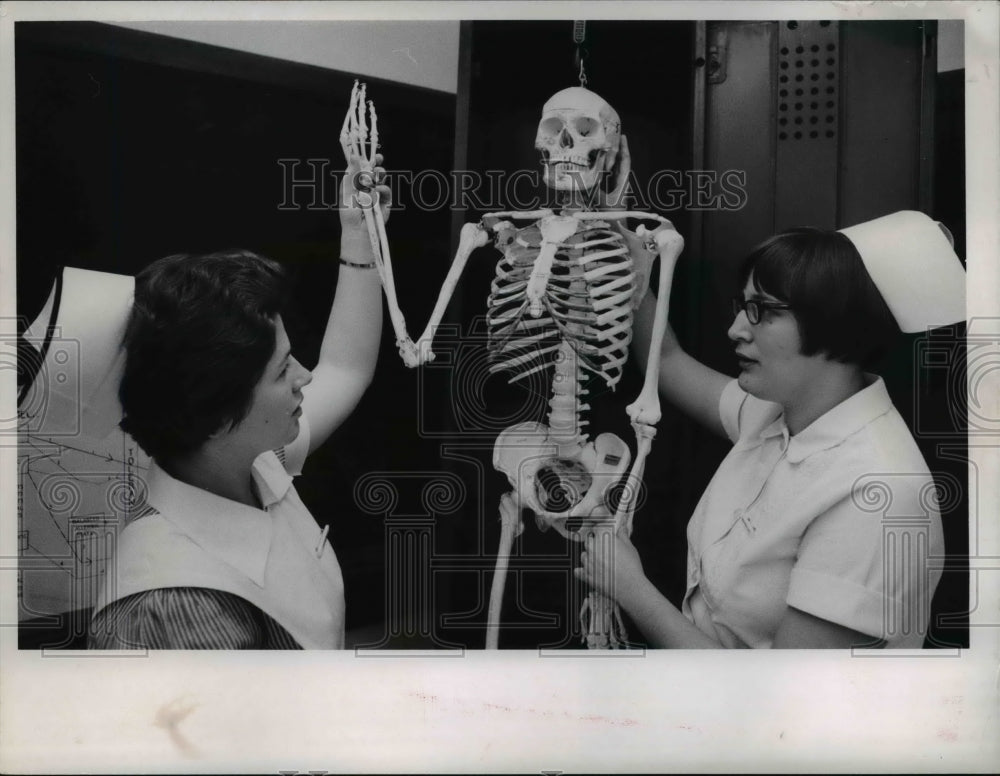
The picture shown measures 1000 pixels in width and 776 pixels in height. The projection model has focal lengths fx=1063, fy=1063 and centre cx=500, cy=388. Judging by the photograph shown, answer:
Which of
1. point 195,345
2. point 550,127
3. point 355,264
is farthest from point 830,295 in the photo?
point 195,345

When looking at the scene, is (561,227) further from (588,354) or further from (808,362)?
(808,362)

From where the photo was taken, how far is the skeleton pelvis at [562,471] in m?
2.54

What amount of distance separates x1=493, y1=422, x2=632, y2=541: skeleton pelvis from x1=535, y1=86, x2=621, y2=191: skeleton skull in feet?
1.95

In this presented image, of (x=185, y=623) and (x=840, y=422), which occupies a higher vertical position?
(x=840, y=422)

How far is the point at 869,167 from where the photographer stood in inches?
100

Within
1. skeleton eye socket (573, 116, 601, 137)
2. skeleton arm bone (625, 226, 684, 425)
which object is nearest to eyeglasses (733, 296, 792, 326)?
skeleton arm bone (625, 226, 684, 425)

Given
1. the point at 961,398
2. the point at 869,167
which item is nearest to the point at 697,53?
the point at 869,167

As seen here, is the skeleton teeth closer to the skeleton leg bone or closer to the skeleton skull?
the skeleton skull

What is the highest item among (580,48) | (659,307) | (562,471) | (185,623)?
(580,48)

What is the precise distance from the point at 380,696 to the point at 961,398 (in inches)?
61.5

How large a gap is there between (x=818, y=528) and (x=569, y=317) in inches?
29.5

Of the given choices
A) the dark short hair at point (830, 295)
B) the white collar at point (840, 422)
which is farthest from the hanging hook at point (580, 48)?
the white collar at point (840, 422)

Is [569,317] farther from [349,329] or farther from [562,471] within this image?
[349,329]

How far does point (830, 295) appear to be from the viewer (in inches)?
96.4
